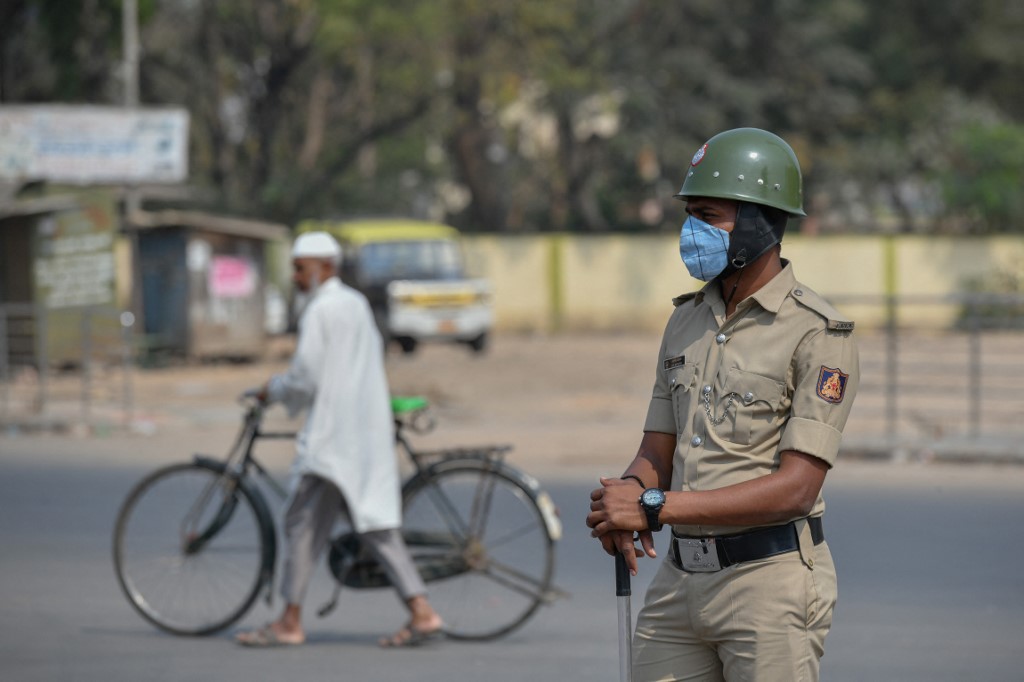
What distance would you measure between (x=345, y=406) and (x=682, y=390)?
3.35 metres

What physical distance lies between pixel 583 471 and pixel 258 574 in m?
5.67

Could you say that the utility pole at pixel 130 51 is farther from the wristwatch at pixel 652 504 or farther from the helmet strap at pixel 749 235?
the wristwatch at pixel 652 504

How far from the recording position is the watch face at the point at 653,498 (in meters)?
3.00

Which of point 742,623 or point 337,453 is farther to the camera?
point 337,453

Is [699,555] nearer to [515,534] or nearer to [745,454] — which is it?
[745,454]

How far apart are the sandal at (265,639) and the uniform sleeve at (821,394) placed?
3.85 meters

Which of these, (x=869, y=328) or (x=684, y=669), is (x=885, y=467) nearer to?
(x=684, y=669)

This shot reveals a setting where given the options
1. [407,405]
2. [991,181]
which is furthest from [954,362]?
[991,181]

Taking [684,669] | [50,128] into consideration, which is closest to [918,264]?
[50,128]

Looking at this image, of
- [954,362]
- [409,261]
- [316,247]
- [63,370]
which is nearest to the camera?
[316,247]

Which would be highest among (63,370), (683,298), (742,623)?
(683,298)

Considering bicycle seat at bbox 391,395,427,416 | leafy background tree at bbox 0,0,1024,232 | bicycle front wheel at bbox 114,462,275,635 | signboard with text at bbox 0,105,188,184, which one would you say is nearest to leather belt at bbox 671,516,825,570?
bicycle seat at bbox 391,395,427,416

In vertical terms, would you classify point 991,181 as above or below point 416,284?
above

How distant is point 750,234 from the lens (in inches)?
123
